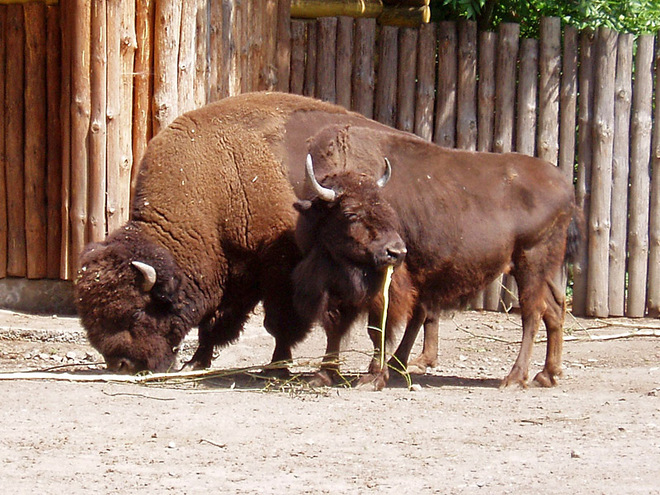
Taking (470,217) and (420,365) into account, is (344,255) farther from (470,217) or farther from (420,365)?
(420,365)

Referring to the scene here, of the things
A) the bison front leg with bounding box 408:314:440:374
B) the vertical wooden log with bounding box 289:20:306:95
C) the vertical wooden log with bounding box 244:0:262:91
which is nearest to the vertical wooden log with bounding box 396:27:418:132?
the vertical wooden log with bounding box 289:20:306:95

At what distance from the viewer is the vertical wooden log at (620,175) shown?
32.8ft

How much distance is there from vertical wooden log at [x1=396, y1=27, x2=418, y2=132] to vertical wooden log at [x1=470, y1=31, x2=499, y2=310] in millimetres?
625

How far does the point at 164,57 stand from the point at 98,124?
2.63 feet

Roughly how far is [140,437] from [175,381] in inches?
70.7

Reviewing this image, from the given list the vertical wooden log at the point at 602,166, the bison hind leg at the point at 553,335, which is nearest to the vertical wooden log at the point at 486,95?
the vertical wooden log at the point at 602,166

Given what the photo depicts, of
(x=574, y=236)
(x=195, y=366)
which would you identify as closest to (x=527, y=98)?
(x=574, y=236)

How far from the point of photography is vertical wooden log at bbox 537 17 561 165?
10.0 meters

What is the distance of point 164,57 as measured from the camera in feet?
28.8

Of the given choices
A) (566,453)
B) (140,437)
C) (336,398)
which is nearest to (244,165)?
(336,398)

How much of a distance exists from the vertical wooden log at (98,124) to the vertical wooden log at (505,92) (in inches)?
144

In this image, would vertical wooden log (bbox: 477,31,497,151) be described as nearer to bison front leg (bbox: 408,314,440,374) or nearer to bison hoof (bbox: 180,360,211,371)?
bison front leg (bbox: 408,314,440,374)

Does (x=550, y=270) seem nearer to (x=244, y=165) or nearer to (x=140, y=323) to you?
(x=244, y=165)

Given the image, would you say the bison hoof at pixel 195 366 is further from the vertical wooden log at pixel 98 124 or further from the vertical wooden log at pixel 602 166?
the vertical wooden log at pixel 602 166
